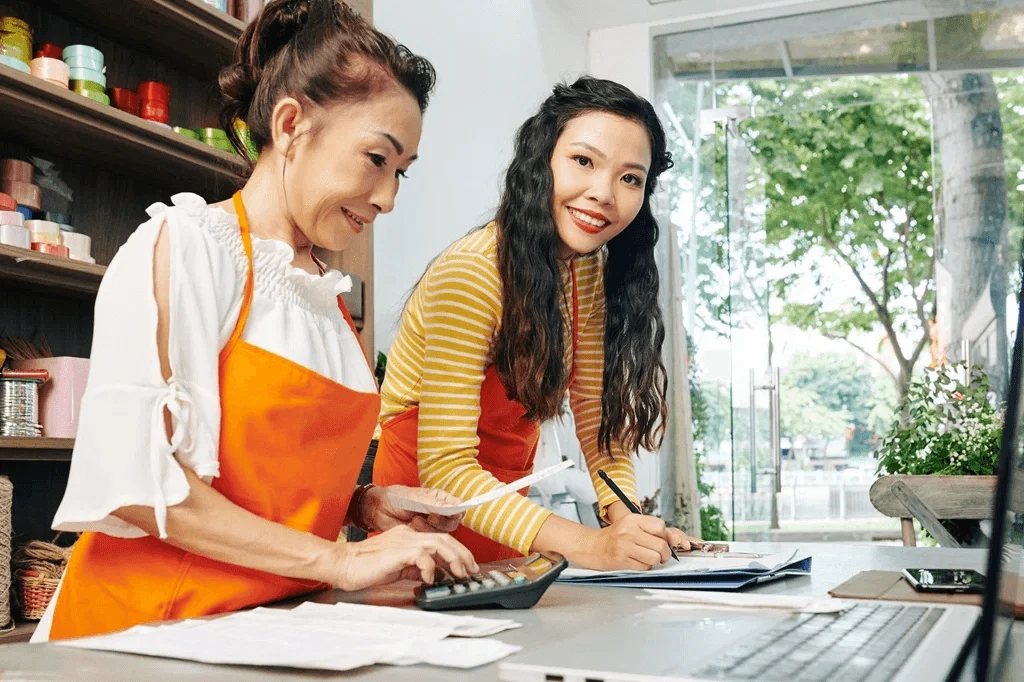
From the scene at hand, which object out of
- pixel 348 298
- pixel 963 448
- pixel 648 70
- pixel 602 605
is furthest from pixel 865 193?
pixel 602 605

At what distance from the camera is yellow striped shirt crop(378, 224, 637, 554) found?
1.28m

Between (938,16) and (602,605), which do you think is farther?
(938,16)

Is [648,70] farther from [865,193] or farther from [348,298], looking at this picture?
[865,193]

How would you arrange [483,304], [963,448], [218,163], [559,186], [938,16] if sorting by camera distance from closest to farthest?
[483,304]
[559,186]
[218,163]
[963,448]
[938,16]

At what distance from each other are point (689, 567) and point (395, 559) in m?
0.40

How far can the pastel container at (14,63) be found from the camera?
1.92 metres

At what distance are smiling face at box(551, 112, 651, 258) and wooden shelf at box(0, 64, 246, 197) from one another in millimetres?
709

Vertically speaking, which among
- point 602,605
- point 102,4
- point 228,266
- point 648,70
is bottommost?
point 602,605

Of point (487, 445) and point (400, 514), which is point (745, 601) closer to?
point (400, 514)

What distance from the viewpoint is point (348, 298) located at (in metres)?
2.84

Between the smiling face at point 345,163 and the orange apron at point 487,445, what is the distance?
1.36ft

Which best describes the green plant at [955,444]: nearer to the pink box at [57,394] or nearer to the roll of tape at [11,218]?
the pink box at [57,394]

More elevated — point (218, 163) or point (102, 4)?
point (102, 4)

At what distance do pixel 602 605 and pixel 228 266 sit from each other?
487 millimetres
